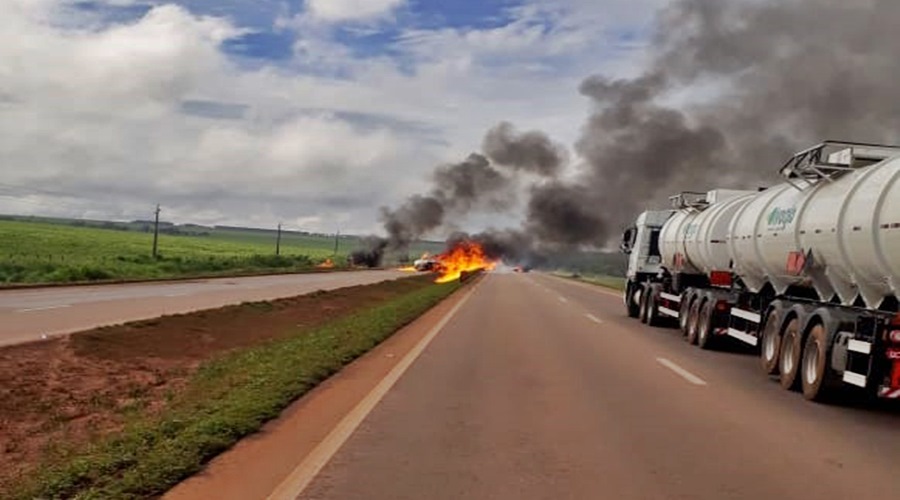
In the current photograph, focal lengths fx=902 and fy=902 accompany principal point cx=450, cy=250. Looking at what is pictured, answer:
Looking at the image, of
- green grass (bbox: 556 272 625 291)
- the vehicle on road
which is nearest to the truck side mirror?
green grass (bbox: 556 272 625 291)

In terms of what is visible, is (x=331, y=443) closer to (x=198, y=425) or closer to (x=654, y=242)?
(x=198, y=425)

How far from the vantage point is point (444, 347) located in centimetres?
1641

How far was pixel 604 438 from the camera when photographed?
8.09 m

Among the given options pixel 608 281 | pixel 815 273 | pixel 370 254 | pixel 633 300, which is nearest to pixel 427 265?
pixel 370 254

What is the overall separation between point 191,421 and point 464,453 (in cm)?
263

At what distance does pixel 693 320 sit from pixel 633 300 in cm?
915

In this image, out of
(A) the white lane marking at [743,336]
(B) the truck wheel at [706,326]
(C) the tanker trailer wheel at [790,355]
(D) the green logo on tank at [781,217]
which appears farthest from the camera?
(B) the truck wheel at [706,326]

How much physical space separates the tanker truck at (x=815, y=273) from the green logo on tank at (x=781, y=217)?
0.06 feet

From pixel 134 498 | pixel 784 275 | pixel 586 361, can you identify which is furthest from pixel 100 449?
pixel 784 275

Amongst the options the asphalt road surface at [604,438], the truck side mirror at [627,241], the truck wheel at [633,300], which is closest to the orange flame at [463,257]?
the truck side mirror at [627,241]

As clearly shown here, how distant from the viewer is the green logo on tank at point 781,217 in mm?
13180

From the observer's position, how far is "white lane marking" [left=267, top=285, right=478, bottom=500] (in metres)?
6.07

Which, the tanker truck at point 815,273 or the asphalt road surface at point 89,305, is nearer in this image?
the tanker truck at point 815,273

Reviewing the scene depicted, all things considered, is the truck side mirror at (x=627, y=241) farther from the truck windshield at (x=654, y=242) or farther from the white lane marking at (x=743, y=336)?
the white lane marking at (x=743, y=336)
